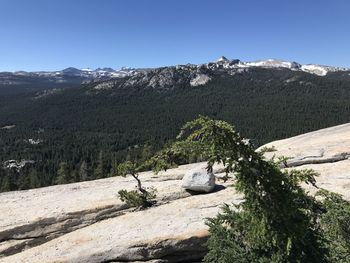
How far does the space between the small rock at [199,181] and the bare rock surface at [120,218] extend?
45 centimetres

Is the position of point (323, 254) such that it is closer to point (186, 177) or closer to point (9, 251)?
point (186, 177)

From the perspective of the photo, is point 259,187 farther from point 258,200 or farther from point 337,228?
point 337,228

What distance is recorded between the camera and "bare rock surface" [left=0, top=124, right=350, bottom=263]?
60.2ft

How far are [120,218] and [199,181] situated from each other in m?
5.28

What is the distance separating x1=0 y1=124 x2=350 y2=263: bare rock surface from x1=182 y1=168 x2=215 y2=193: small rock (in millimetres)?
454

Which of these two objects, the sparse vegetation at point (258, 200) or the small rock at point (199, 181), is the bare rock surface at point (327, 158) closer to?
the small rock at point (199, 181)

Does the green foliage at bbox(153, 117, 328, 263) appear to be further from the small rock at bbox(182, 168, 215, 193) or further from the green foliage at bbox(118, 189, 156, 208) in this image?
the green foliage at bbox(118, 189, 156, 208)

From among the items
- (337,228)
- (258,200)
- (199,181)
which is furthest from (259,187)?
(199,181)

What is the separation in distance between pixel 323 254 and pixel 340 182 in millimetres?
10653

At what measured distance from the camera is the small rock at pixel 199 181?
23.1m

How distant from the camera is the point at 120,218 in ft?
71.5

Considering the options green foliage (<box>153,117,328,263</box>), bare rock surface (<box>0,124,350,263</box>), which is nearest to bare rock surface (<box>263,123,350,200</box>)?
bare rock surface (<box>0,124,350,263</box>)

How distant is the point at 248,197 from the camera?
11000 mm

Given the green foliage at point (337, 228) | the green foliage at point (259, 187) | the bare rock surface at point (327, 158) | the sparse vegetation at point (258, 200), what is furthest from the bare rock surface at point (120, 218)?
the green foliage at point (259, 187)
